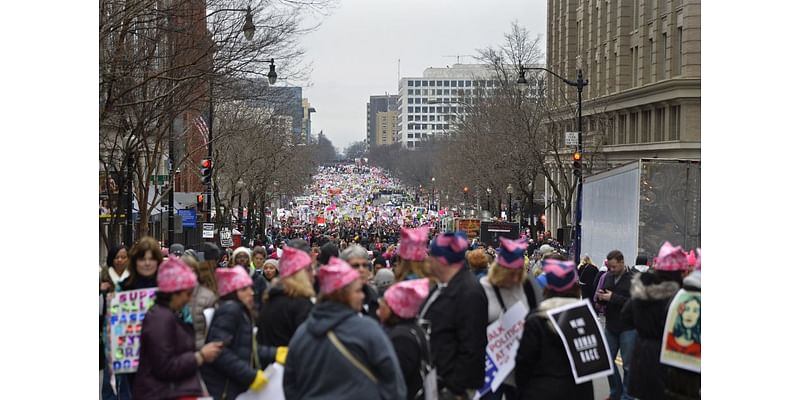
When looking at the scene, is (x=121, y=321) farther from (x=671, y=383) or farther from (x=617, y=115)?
(x=617, y=115)

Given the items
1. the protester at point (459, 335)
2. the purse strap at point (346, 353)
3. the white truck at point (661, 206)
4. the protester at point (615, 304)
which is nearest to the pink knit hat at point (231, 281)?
the protester at point (459, 335)

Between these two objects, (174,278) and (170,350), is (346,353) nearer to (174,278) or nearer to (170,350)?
(170,350)

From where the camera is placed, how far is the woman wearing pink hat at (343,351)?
22.4 ft

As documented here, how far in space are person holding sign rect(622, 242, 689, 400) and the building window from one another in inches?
1459

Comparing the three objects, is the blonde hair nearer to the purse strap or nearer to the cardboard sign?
the cardboard sign

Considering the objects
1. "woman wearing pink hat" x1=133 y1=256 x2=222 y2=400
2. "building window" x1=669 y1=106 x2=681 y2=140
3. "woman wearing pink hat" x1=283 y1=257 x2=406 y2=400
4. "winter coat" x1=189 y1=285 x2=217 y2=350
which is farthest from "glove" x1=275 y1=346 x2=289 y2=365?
"building window" x1=669 y1=106 x2=681 y2=140

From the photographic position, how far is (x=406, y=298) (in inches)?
297

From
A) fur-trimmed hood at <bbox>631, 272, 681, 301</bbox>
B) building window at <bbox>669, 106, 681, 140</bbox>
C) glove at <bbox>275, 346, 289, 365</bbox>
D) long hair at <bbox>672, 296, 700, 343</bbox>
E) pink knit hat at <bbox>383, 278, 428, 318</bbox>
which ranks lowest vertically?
glove at <bbox>275, 346, 289, 365</bbox>

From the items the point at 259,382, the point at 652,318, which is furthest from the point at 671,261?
the point at 259,382

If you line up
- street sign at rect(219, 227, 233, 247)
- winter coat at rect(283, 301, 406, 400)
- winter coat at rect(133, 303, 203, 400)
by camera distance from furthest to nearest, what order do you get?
street sign at rect(219, 227, 233, 247), winter coat at rect(133, 303, 203, 400), winter coat at rect(283, 301, 406, 400)

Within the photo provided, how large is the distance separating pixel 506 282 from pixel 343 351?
281 cm

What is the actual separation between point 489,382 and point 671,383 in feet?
4.60

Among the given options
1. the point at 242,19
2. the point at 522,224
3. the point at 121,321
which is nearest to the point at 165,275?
the point at 121,321

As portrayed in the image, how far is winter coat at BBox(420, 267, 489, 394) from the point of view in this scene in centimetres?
838
